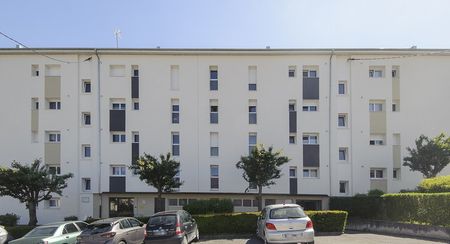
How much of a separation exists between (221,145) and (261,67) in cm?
617

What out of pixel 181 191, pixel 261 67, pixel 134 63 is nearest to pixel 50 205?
pixel 181 191

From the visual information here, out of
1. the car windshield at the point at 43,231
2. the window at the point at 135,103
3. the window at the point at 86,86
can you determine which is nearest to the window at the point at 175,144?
the window at the point at 135,103

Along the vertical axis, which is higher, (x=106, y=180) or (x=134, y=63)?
(x=134, y=63)

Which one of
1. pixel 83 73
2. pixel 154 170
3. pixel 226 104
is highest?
pixel 83 73

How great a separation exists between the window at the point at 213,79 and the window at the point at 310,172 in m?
8.48

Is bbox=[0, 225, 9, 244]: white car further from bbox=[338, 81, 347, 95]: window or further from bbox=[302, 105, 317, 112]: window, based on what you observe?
bbox=[338, 81, 347, 95]: window

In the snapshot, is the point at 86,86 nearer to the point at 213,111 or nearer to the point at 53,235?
the point at 213,111

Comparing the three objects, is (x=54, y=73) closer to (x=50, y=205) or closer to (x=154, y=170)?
(x=50, y=205)

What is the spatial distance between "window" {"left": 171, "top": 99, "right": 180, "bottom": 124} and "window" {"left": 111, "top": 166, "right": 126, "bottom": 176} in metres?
4.78

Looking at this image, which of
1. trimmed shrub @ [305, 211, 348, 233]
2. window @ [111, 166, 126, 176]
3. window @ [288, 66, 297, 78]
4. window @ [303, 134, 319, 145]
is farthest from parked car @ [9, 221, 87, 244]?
window @ [288, 66, 297, 78]

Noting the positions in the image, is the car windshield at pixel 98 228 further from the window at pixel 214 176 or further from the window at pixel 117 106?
the window at pixel 117 106

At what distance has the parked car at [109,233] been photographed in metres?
16.3

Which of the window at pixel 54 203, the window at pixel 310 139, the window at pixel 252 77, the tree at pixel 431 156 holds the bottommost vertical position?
the window at pixel 54 203

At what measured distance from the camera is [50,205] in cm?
3169
